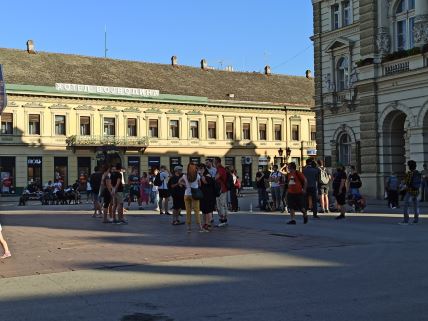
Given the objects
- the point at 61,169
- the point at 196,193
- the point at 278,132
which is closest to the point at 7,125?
the point at 61,169

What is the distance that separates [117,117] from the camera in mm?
58812

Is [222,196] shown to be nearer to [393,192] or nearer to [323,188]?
[323,188]

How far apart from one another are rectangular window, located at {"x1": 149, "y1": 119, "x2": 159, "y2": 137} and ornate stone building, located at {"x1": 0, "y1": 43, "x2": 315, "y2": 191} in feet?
0.32

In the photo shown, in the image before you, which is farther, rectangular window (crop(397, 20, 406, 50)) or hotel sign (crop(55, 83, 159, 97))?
hotel sign (crop(55, 83, 159, 97))

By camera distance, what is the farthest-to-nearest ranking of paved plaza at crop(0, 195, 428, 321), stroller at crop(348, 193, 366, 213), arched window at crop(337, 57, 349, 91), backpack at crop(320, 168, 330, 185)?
arched window at crop(337, 57, 349, 91) → stroller at crop(348, 193, 366, 213) → backpack at crop(320, 168, 330, 185) → paved plaza at crop(0, 195, 428, 321)

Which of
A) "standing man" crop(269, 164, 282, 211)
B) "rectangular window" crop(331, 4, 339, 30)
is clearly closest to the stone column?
"rectangular window" crop(331, 4, 339, 30)

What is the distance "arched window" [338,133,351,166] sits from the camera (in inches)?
1443

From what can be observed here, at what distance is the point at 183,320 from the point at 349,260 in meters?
4.95

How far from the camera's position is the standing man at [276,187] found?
2392 centimetres

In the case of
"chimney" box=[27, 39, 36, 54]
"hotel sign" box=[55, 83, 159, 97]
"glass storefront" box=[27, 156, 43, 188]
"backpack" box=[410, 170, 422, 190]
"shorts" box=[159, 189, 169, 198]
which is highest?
"chimney" box=[27, 39, 36, 54]

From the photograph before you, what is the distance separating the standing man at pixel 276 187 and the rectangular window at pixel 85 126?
35.8 m

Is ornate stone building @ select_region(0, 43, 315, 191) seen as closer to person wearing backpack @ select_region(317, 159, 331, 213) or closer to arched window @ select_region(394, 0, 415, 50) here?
arched window @ select_region(394, 0, 415, 50)

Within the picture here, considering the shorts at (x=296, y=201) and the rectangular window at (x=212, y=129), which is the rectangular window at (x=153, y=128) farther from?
the shorts at (x=296, y=201)

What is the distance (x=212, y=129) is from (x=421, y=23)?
3671cm
